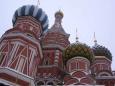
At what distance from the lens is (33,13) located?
23.5 metres

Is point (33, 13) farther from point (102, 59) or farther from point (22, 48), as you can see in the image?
point (102, 59)

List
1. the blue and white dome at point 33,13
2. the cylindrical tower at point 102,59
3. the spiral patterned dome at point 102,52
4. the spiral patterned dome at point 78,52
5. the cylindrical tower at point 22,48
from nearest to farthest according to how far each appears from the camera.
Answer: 1. the cylindrical tower at point 22,48
2. the spiral patterned dome at point 78,52
3. the blue and white dome at point 33,13
4. the cylindrical tower at point 102,59
5. the spiral patterned dome at point 102,52

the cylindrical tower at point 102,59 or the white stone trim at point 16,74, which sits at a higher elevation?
the cylindrical tower at point 102,59

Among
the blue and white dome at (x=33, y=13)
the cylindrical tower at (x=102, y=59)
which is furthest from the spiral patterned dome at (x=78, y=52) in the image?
the cylindrical tower at (x=102, y=59)

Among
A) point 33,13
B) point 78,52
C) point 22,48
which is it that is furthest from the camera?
point 33,13

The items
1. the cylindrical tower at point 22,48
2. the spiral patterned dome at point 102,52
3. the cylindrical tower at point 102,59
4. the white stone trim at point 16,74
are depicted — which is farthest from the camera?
the spiral patterned dome at point 102,52

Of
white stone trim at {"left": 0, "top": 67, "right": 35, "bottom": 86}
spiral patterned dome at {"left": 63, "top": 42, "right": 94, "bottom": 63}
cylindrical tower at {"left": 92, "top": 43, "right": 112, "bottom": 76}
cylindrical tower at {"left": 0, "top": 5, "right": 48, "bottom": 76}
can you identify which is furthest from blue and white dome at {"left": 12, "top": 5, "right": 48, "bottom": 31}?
white stone trim at {"left": 0, "top": 67, "right": 35, "bottom": 86}

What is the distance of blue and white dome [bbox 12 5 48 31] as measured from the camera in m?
23.6

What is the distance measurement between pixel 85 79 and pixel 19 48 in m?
4.33

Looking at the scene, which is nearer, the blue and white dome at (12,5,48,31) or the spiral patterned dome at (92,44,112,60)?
the blue and white dome at (12,5,48,31)

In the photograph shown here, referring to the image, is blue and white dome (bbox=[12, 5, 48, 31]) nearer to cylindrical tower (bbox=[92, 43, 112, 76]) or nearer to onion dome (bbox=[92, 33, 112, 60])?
onion dome (bbox=[92, 33, 112, 60])

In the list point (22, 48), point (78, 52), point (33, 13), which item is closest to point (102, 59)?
point (78, 52)

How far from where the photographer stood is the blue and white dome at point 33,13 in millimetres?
23594

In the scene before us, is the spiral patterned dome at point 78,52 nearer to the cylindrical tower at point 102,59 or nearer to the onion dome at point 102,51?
the cylindrical tower at point 102,59
